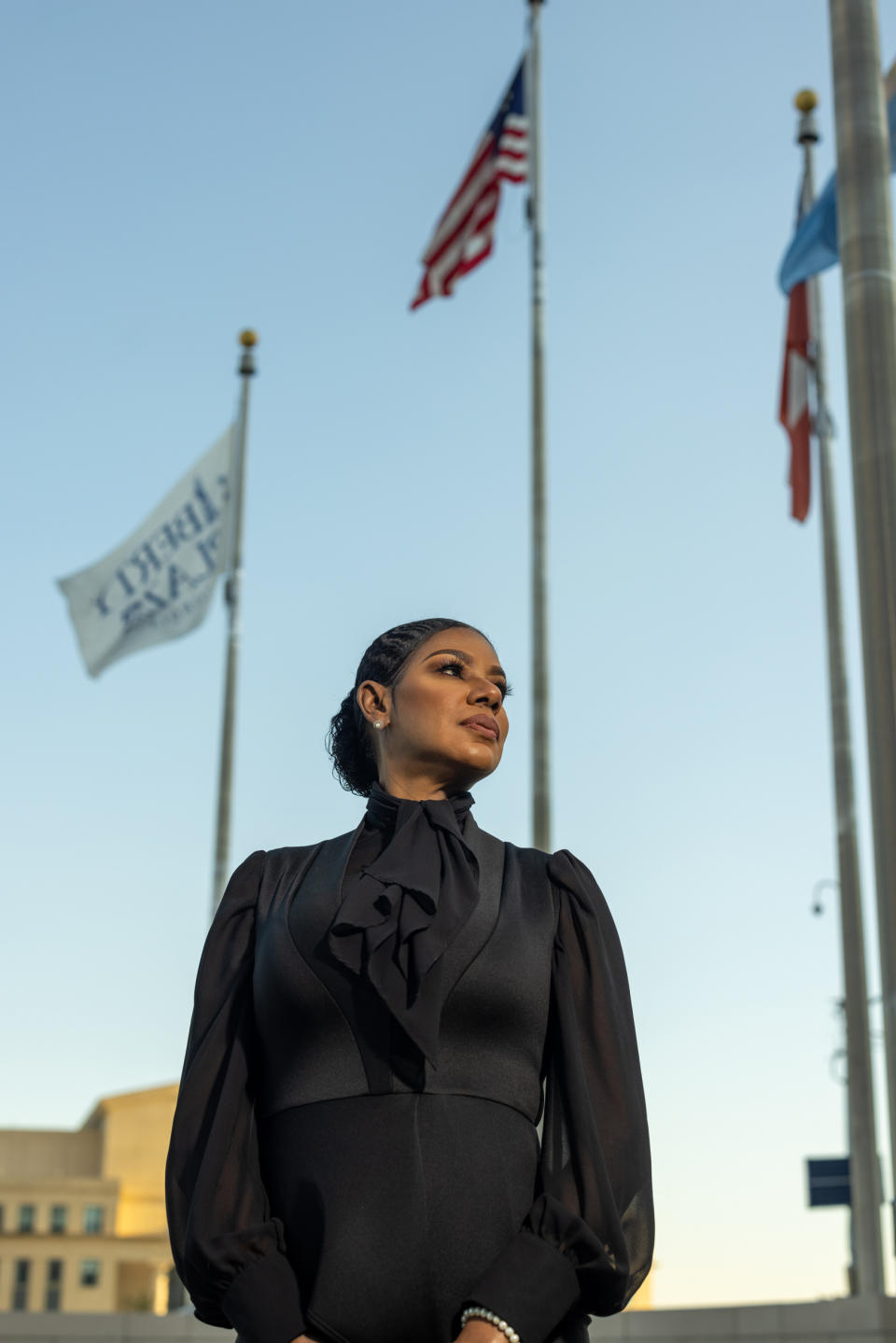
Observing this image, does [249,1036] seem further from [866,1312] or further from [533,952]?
[866,1312]

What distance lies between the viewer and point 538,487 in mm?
16734

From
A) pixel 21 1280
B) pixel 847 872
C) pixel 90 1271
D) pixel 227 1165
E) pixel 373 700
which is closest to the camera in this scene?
pixel 227 1165

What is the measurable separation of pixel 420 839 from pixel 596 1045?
1.37ft

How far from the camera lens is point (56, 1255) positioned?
8056 cm

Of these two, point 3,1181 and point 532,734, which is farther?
point 3,1181

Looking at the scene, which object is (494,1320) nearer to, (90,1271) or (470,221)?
(470,221)

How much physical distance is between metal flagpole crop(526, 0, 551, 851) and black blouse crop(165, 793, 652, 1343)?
35.9 ft

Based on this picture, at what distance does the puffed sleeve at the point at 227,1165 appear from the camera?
2514 mm

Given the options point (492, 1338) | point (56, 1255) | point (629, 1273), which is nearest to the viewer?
point (492, 1338)

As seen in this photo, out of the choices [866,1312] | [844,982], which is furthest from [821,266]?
[866,1312]

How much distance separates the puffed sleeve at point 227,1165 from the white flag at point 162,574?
52.9 ft

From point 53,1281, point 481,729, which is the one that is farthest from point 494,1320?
point 53,1281

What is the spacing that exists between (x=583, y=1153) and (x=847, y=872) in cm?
1442

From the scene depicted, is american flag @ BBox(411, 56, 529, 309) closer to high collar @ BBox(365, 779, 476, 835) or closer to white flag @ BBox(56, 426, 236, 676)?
white flag @ BBox(56, 426, 236, 676)
